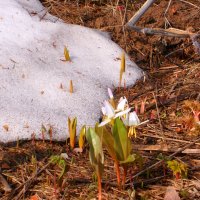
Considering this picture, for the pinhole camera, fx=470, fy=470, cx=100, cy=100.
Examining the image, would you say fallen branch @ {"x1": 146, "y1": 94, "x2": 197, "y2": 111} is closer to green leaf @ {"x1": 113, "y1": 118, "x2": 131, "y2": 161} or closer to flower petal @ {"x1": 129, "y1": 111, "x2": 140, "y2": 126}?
flower petal @ {"x1": 129, "y1": 111, "x2": 140, "y2": 126}

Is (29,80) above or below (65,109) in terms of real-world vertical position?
above

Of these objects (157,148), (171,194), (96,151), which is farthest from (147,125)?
(96,151)

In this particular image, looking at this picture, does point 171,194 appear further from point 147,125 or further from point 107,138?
point 147,125

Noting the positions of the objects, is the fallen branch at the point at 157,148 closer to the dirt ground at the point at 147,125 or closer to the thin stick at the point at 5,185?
the dirt ground at the point at 147,125

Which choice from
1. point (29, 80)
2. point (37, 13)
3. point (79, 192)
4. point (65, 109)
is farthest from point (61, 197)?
point (37, 13)

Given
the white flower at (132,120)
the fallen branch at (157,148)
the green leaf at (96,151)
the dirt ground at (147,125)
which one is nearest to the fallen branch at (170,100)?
the dirt ground at (147,125)

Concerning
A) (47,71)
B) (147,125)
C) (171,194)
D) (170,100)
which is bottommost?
(171,194)

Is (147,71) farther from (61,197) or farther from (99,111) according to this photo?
(61,197)

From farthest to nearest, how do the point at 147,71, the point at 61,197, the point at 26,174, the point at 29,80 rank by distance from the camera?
the point at 147,71, the point at 29,80, the point at 26,174, the point at 61,197
